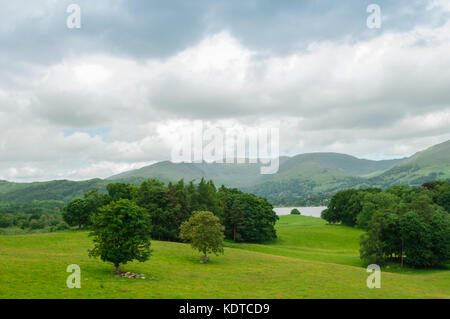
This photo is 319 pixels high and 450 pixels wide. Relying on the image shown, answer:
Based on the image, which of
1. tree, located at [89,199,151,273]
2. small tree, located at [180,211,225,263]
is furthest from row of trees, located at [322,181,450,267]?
tree, located at [89,199,151,273]

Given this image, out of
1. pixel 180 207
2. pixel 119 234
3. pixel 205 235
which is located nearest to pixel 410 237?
pixel 205 235

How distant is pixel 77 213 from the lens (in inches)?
3226

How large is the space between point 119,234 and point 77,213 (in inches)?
2050

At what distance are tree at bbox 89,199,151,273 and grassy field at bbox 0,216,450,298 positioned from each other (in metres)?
2.35

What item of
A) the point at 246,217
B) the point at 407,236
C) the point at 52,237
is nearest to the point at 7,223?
the point at 52,237

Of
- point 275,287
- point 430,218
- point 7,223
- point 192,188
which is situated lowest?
point 7,223

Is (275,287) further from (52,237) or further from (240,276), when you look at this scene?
(52,237)

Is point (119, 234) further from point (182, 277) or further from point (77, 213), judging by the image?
point (77, 213)

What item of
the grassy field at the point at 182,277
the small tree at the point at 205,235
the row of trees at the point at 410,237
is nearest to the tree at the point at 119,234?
the grassy field at the point at 182,277

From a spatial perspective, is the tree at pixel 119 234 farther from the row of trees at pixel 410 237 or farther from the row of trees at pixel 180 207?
the row of trees at pixel 410 237

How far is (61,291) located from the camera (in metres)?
28.4

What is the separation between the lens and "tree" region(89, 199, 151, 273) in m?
36.7
